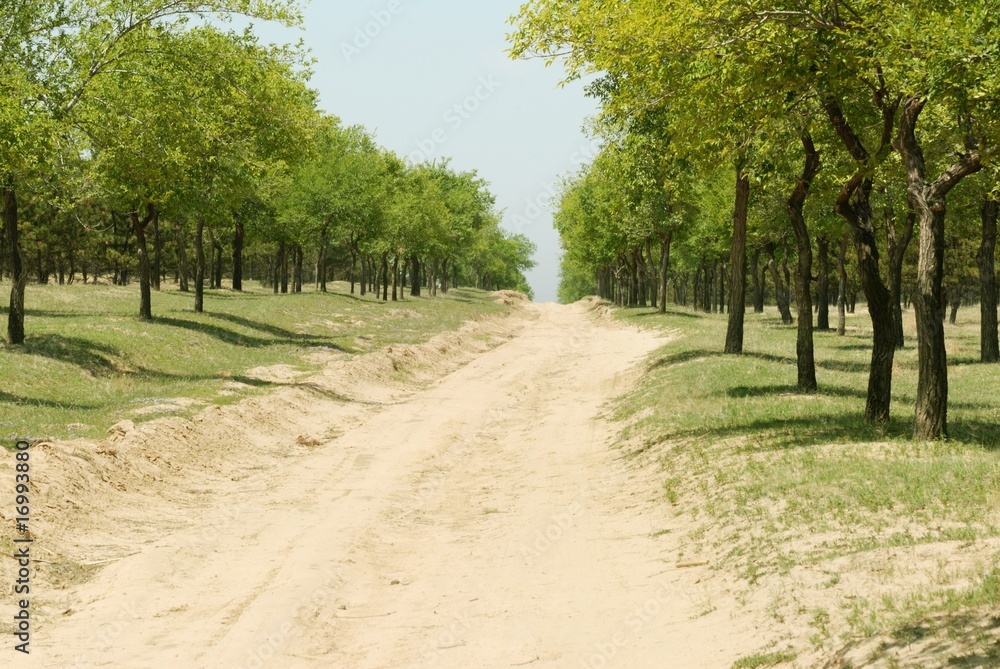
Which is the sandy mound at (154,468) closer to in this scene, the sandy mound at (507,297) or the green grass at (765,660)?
the green grass at (765,660)

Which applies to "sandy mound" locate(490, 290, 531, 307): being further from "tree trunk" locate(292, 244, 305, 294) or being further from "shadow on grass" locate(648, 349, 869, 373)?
"shadow on grass" locate(648, 349, 869, 373)

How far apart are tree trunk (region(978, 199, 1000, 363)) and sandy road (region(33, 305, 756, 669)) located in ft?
60.7

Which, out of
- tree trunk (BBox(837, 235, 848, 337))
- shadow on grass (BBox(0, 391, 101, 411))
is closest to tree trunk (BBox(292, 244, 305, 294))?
tree trunk (BBox(837, 235, 848, 337))

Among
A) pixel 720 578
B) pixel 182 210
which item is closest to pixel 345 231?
pixel 182 210

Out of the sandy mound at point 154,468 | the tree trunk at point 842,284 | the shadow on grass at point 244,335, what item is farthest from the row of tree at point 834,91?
the shadow on grass at point 244,335

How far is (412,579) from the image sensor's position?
1186cm

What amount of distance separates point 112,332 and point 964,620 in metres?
27.7

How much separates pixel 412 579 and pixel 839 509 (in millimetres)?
5421

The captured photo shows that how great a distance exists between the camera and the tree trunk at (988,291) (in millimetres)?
32156

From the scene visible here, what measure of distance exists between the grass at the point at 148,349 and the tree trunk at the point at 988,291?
22541 millimetres

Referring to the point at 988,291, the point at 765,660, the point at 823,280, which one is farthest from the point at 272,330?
the point at 765,660

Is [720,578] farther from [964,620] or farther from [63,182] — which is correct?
[63,182]

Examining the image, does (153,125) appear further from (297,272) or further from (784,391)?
(297,272)

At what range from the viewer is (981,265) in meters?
32.9
